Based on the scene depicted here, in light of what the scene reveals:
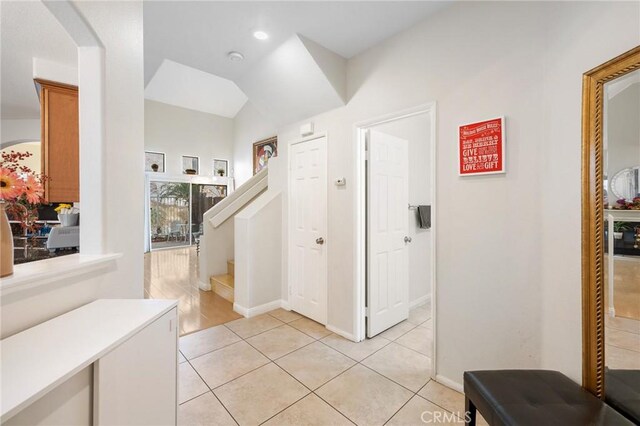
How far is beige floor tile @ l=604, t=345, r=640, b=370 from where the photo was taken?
108 cm

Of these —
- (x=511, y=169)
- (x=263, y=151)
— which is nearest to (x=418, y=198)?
(x=511, y=169)

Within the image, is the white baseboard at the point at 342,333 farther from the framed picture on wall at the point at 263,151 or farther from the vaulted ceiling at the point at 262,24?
the framed picture on wall at the point at 263,151

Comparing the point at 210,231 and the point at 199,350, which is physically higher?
the point at 210,231

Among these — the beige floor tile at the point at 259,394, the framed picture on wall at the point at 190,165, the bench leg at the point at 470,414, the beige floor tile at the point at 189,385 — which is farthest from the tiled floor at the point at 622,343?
the framed picture on wall at the point at 190,165

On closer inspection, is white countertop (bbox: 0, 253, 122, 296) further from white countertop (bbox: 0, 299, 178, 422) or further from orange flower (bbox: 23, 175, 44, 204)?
orange flower (bbox: 23, 175, 44, 204)

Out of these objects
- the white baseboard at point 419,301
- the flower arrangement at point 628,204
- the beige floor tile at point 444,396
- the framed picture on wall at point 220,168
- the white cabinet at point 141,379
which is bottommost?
the beige floor tile at point 444,396

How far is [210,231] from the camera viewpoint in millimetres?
4168

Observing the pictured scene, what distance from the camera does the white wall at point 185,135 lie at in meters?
7.07

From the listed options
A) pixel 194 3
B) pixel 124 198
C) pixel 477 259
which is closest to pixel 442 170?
pixel 477 259

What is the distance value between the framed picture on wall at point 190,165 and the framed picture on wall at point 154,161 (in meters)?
0.58

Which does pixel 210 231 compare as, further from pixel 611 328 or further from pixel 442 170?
pixel 611 328

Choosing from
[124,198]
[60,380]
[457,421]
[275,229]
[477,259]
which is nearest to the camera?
[60,380]

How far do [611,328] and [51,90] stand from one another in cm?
399

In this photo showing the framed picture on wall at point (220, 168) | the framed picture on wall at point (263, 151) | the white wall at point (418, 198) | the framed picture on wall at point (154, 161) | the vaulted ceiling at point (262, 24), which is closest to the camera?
the vaulted ceiling at point (262, 24)
